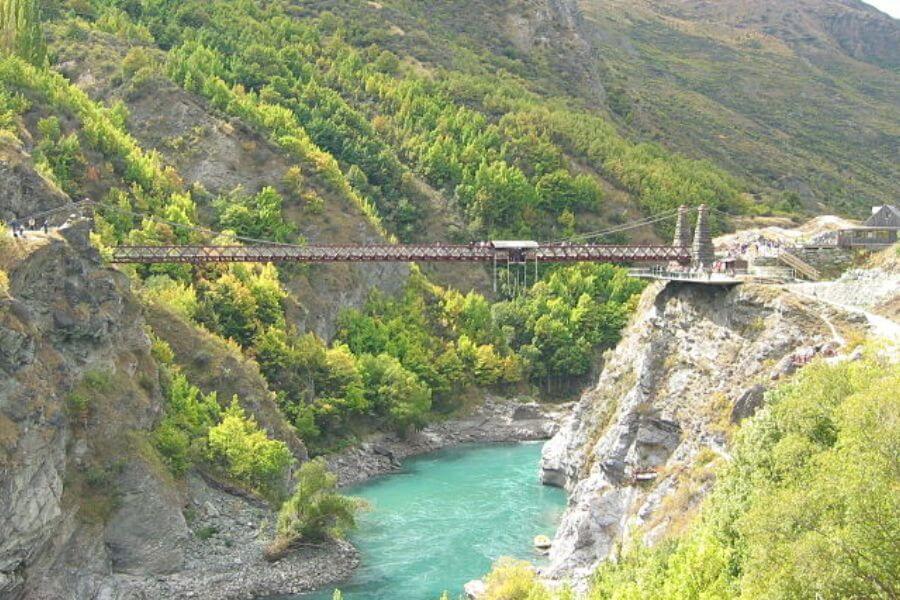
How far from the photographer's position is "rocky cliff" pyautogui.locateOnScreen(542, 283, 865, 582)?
31516 mm

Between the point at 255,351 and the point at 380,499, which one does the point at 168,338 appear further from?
the point at 380,499

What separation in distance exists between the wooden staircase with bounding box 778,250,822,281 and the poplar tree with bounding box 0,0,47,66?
52716mm

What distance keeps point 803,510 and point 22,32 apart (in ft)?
211

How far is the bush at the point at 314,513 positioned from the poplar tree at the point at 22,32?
4211 centimetres

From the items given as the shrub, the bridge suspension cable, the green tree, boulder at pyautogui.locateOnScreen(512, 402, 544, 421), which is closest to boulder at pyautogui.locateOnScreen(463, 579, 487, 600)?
the shrub

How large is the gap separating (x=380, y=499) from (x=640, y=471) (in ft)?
56.2

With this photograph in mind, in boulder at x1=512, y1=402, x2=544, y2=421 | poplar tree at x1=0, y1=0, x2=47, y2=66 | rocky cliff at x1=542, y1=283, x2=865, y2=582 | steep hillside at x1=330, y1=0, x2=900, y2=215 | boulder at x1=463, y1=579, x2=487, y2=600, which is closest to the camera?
rocky cliff at x1=542, y1=283, x2=865, y2=582

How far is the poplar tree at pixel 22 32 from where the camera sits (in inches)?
2566

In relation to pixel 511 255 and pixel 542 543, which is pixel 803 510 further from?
pixel 511 255

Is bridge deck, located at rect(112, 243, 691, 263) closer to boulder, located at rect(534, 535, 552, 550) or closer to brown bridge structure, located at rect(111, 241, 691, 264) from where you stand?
brown bridge structure, located at rect(111, 241, 691, 264)

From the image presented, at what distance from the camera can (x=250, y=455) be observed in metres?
42.7

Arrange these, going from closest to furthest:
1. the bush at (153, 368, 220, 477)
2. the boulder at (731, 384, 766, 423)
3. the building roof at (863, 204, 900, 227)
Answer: the boulder at (731, 384, 766, 423) < the building roof at (863, 204, 900, 227) < the bush at (153, 368, 220, 477)

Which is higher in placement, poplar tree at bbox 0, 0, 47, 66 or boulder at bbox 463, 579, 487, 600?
poplar tree at bbox 0, 0, 47, 66

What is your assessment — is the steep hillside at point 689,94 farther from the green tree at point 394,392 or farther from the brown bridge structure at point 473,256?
the brown bridge structure at point 473,256
